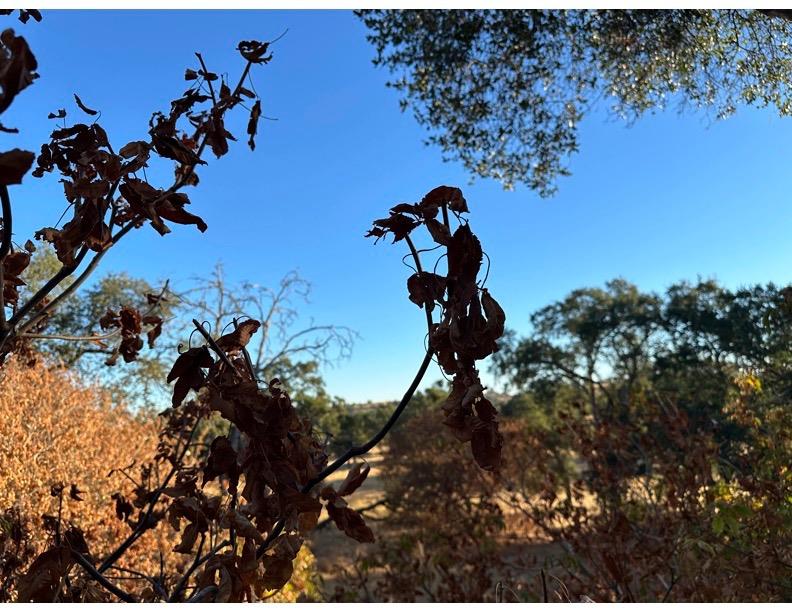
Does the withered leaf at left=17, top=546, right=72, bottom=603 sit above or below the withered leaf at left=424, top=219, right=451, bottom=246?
below

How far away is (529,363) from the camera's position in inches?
757

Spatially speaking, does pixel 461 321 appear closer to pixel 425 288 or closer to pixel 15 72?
pixel 425 288

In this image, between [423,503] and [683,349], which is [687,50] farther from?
[683,349]

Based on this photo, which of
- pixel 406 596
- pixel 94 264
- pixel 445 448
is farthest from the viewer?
pixel 445 448

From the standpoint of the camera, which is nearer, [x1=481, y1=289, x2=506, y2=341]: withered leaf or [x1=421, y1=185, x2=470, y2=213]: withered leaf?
[x1=481, y1=289, x2=506, y2=341]: withered leaf

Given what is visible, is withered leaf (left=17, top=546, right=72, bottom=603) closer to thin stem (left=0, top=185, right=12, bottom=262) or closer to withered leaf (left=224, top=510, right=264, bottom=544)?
withered leaf (left=224, top=510, right=264, bottom=544)

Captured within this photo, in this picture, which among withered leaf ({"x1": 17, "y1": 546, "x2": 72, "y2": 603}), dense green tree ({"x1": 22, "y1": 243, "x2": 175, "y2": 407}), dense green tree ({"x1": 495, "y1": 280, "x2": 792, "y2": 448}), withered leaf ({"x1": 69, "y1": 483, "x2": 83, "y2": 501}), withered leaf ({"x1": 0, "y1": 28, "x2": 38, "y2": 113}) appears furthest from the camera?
dense green tree ({"x1": 495, "y1": 280, "x2": 792, "y2": 448})

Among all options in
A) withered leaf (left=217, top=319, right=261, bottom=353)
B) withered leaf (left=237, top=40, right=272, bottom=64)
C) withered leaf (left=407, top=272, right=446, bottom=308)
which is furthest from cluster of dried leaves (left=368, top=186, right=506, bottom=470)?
withered leaf (left=237, top=40, right=272, bottom=64)

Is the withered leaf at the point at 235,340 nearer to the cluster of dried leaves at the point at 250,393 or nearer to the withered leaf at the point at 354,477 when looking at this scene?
the cluster of dried leaves at the point at 250,393

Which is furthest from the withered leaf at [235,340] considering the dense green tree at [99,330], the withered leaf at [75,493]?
the dense green tree at [99,330]

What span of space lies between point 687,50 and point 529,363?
14169mm

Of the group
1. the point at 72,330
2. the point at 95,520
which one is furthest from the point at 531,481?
the point at 72,330

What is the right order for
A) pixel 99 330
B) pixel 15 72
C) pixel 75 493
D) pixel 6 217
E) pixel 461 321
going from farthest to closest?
1. pixel 99 330
2. pixel 75 493
3. pixel 6 217
4. pixel 461 321
5. pixel 15 72

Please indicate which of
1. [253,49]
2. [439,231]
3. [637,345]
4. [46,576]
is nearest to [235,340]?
[439,231]
